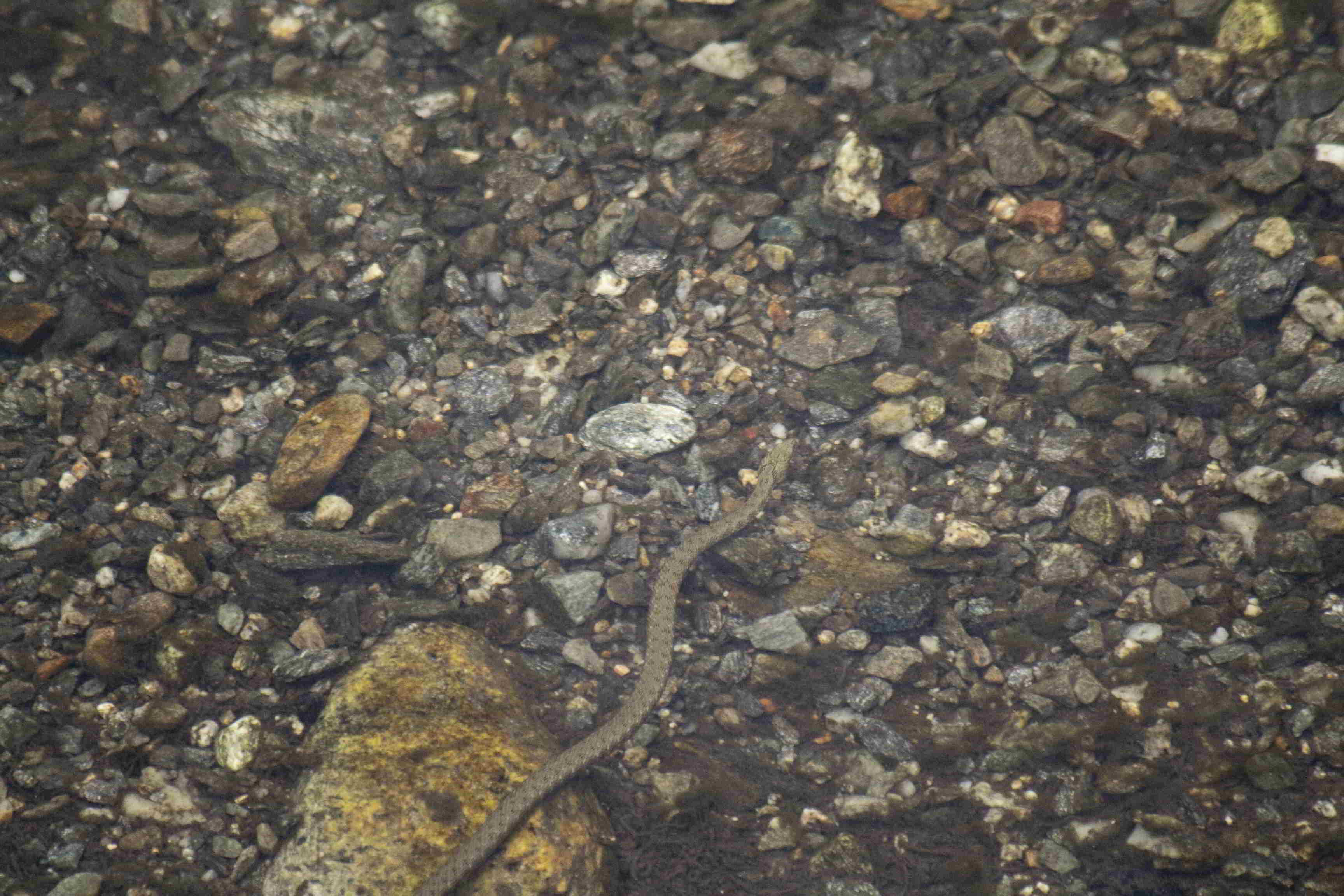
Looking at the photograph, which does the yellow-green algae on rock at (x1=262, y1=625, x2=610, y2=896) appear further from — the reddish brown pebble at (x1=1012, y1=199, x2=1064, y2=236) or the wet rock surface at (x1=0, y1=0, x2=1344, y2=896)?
the reddish brown pebble at (x1=1012, y1=199, x2=1064, y2=236)

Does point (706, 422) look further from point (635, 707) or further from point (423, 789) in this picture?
point (423, 789)

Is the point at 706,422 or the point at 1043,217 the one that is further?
the point at 1043,217

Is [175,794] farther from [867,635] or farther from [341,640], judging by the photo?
[867,635]

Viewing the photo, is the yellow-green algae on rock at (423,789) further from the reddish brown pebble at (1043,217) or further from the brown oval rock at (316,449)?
the reddish brown pebble at (1043,217)

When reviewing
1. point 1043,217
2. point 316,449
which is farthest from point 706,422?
point 1043,217

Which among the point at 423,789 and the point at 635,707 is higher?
the point at 423,789

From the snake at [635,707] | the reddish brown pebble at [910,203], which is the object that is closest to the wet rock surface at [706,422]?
the reddish brown pebble at [910,203]
